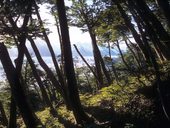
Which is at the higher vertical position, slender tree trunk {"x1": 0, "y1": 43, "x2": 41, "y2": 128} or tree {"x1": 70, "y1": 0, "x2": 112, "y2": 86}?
tree {"x1": 70, "y1": 0, "x2": 112, "y2": 86}

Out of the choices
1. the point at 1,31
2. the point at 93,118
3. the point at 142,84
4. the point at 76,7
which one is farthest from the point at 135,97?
the point at 76,7

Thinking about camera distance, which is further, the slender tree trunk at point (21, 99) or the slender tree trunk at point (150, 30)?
the slender tree trunk at point (21, 99)

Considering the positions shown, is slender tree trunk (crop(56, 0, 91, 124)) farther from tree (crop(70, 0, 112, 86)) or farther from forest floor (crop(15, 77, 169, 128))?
tree (crop(70, 0, 112, 86))

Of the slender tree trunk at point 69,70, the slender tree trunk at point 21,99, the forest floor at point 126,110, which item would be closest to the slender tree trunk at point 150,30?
the forest floor at point 126,110

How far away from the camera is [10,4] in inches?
431

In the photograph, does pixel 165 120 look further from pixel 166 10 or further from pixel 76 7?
pixel 76 7

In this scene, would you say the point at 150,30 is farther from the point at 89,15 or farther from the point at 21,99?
the point at 89,15

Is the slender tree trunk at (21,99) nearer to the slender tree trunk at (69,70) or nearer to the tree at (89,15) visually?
the slender tree trunk at (69,70)

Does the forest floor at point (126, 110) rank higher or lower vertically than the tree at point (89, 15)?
lower

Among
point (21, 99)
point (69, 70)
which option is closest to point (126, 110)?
point (69, 70)

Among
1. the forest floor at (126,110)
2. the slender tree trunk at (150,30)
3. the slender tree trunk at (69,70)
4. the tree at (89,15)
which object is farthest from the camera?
the tree at (89,15)

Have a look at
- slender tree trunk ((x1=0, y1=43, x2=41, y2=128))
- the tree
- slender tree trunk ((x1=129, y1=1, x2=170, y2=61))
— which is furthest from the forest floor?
the tree

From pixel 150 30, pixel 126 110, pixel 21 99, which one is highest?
pixel 150 30

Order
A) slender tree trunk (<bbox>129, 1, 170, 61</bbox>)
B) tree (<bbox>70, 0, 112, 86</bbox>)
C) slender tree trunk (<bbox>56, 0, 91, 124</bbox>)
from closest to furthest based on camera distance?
slender tree trunk (<bbox>129, 1, 170, 61</bbox>) → slender tree trunk (<bbox>56, 0, 91, 124</bbox>) → tree (<bbox>70, 0, 112, 86</bbox>)
